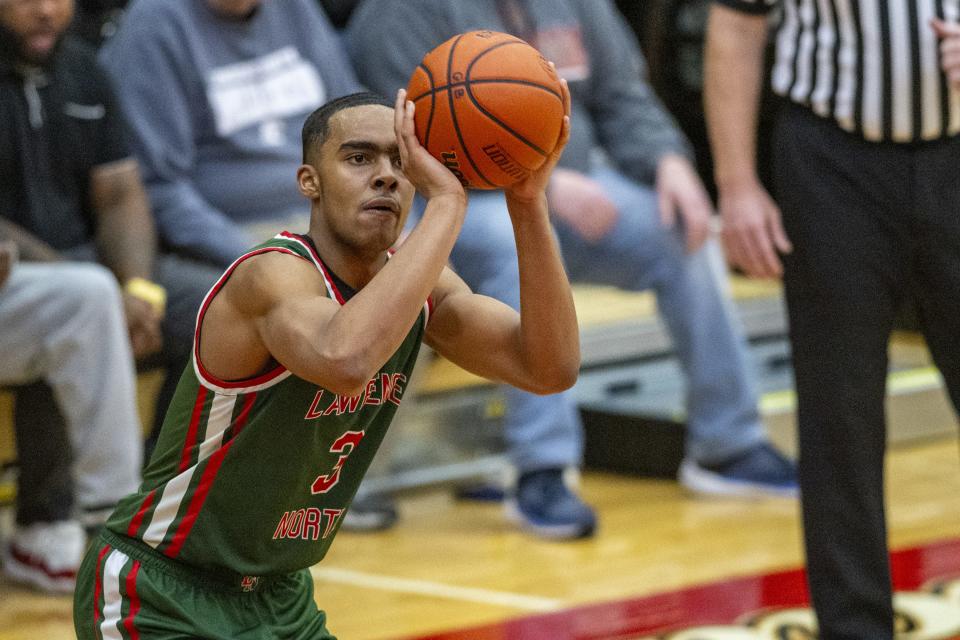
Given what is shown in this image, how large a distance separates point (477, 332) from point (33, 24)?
90.5 inches

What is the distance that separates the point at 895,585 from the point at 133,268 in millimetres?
2384

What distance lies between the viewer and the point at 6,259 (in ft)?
13.2

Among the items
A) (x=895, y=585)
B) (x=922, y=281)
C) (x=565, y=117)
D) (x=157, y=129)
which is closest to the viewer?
(x=565, y=117)

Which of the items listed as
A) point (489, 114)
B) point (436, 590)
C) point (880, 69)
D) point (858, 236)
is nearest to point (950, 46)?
point (880, 69)

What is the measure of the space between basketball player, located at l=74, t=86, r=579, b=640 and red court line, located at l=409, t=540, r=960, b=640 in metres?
1.25

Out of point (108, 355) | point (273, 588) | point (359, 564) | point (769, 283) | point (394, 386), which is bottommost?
point (769, 283)

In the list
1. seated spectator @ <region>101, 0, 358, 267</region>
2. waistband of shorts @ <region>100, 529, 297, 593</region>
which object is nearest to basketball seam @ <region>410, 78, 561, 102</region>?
waistband of shorts @ <region>100, 529, 297, 593</region>

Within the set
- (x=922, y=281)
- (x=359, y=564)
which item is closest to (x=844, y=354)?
(x=922, y=281)

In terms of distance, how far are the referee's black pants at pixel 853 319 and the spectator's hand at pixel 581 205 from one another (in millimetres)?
1867

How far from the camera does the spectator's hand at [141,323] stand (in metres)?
4.41

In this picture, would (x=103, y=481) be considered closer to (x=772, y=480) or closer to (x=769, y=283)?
(x=772, y=480)

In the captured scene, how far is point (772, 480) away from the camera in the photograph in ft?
16.9

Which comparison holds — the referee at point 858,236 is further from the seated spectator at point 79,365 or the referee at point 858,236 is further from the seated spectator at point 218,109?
the seated spectator at point 218,109

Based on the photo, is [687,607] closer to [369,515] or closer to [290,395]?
[369,515]
